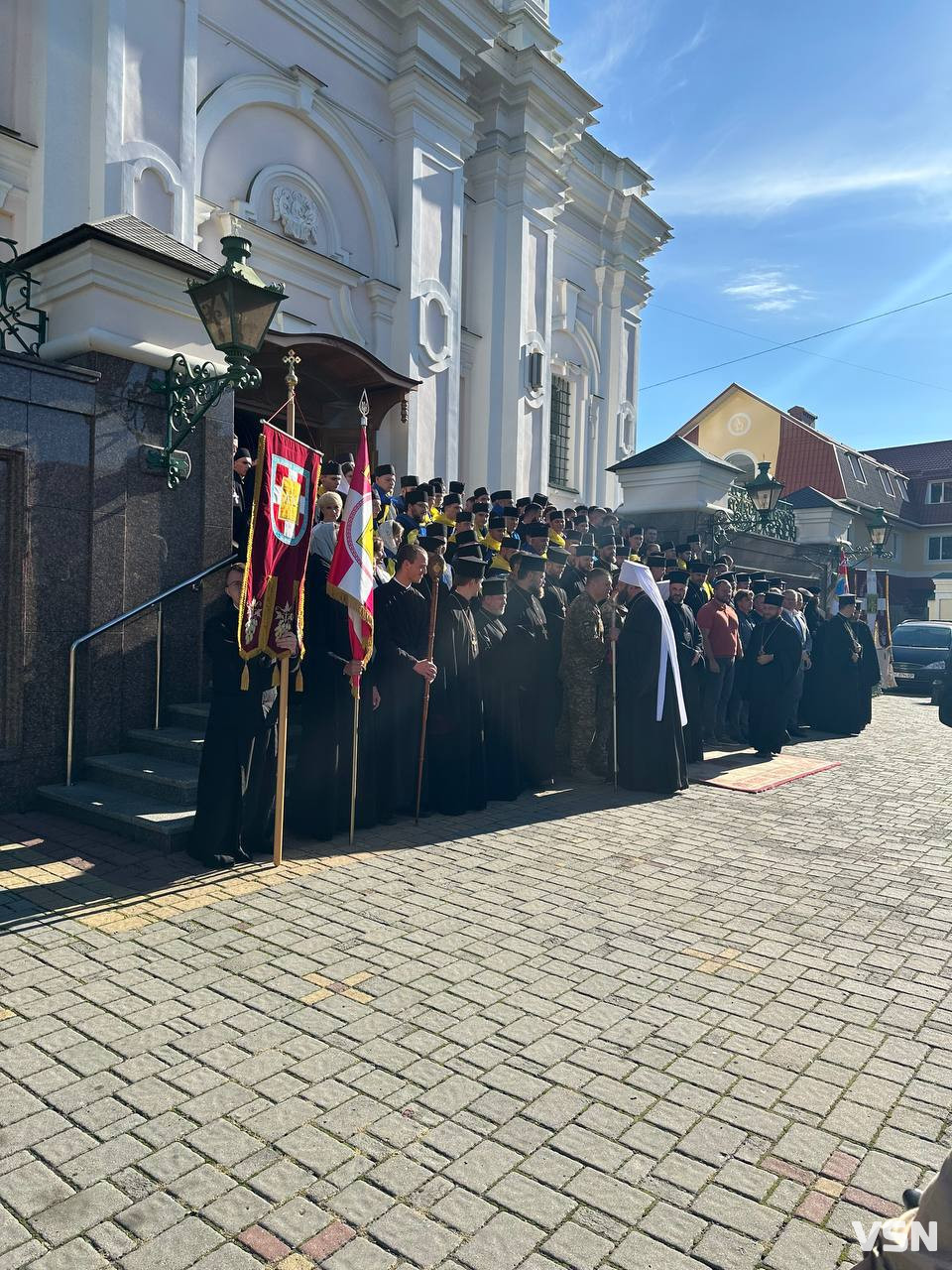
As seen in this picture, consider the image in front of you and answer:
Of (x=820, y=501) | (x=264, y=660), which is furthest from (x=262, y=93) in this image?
(x=820, y=501)

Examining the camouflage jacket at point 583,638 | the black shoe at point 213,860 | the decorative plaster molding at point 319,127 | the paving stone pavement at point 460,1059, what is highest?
the decorative plaster molding at point 319,127

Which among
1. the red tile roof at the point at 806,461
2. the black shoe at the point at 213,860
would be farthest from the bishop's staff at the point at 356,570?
the red tile roof at the point at 806,461

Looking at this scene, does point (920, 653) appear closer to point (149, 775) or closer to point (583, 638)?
point (583, 638)

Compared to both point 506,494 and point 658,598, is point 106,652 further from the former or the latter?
point 506,494

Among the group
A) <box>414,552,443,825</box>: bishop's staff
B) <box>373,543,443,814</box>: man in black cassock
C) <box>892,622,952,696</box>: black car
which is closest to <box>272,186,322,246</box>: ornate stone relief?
<box>373,543,443,814</box>: man in black cassock

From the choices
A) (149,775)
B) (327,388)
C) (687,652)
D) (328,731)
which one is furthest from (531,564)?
(327,388)

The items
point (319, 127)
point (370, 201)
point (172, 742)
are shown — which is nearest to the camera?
point (172, 742)

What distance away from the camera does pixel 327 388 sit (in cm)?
1388

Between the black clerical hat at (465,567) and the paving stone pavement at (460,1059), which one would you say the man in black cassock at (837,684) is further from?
the black clerical hat at (465,567)

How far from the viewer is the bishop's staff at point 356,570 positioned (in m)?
6.21

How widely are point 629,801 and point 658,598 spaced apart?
1990 mm

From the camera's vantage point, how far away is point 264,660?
5.76m

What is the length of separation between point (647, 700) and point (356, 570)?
3658mm

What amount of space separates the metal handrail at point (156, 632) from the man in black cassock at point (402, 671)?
5.03ft
